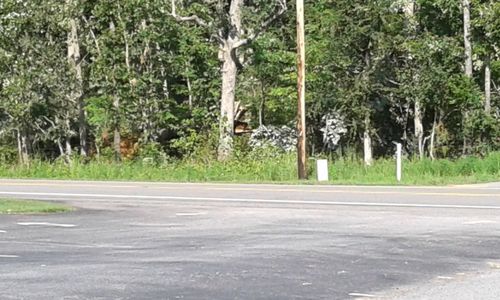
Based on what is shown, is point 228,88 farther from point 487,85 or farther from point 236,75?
point 487,85

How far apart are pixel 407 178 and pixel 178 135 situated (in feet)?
63.7

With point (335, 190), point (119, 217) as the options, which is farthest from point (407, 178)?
point (119, 217)

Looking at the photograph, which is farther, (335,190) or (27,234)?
(335,190)

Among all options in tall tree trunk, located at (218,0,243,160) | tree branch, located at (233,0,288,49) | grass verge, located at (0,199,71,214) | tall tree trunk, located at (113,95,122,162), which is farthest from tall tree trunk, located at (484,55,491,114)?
grass verge, located at (0,199,71,214)

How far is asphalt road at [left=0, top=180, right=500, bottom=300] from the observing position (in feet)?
32.0

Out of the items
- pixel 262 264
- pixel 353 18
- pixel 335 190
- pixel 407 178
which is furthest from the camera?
pixel 353 18

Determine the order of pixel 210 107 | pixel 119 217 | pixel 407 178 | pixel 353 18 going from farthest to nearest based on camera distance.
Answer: pixel 210 107 < pixel 353 18 < pixel 407 178 < pixel 119 217

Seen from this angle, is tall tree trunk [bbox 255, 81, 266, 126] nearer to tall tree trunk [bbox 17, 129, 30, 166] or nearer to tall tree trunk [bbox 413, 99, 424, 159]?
tall tree trunk [bbox 413, 99, 424, 159]

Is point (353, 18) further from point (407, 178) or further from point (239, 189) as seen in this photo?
point (239, 189)

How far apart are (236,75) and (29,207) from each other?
82.3 feet

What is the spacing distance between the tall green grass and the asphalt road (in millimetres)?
7323

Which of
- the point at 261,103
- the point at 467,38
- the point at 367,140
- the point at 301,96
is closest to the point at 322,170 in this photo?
the point at 301,96

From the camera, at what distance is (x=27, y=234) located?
1540 cm

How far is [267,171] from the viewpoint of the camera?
3488 centimetres
